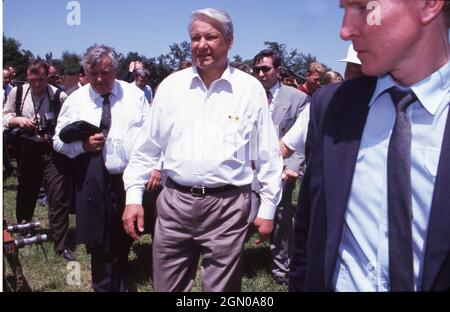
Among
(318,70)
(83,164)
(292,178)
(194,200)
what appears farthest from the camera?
(318,70)

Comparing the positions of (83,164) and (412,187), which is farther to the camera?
(83,164)

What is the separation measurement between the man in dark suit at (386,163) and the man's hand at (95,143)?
6.90 ft

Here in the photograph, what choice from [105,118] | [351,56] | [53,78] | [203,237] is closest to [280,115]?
[351,56]

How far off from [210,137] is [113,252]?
1.46 meters

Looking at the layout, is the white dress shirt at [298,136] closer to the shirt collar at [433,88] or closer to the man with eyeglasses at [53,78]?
the shirt collar at [433,88]

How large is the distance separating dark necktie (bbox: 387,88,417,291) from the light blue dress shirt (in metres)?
0.04

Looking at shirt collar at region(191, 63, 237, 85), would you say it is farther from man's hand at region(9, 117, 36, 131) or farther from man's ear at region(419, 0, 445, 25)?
man's hand at region(9, 117, 36, 131)

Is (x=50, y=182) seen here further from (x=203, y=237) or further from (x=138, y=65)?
(x=138, y=65)

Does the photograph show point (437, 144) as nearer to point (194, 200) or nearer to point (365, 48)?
point (365, 48)

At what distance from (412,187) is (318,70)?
457 cm

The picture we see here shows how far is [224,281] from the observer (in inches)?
93.5

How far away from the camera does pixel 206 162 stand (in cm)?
232

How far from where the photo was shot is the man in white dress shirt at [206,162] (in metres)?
2.35

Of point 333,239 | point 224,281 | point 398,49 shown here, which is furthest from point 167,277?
point 398,49
